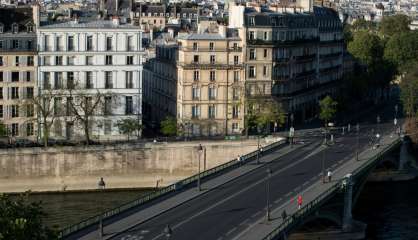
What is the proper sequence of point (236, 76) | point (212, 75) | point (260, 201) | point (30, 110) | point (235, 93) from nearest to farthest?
point (260, 201)
point (30, 110)
point (212, 75)
point (235, 93)
point (236, 76)

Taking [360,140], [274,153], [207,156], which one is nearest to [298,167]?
[274,153]

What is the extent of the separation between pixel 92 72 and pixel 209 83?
14.0 meters

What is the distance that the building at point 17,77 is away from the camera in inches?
3905

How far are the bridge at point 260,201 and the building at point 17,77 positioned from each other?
2404 centimetres

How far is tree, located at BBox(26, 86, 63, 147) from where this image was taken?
9632 cm

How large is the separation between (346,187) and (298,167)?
380 inches

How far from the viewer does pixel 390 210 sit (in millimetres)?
93188

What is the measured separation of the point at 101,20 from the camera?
106 m

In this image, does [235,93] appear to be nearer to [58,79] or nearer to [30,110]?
[58,79]

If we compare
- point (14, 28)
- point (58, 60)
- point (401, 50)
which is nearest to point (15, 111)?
point (58, 60)

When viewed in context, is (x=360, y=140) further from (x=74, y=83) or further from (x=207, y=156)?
(x=74, y=83)

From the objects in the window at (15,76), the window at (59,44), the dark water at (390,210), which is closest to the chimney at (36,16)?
the window at (59,44)

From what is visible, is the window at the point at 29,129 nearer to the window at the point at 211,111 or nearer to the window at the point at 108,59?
the window at the point at 108,59

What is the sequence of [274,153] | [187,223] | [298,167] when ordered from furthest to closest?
[274,153] < [298,167] < [187,223]
